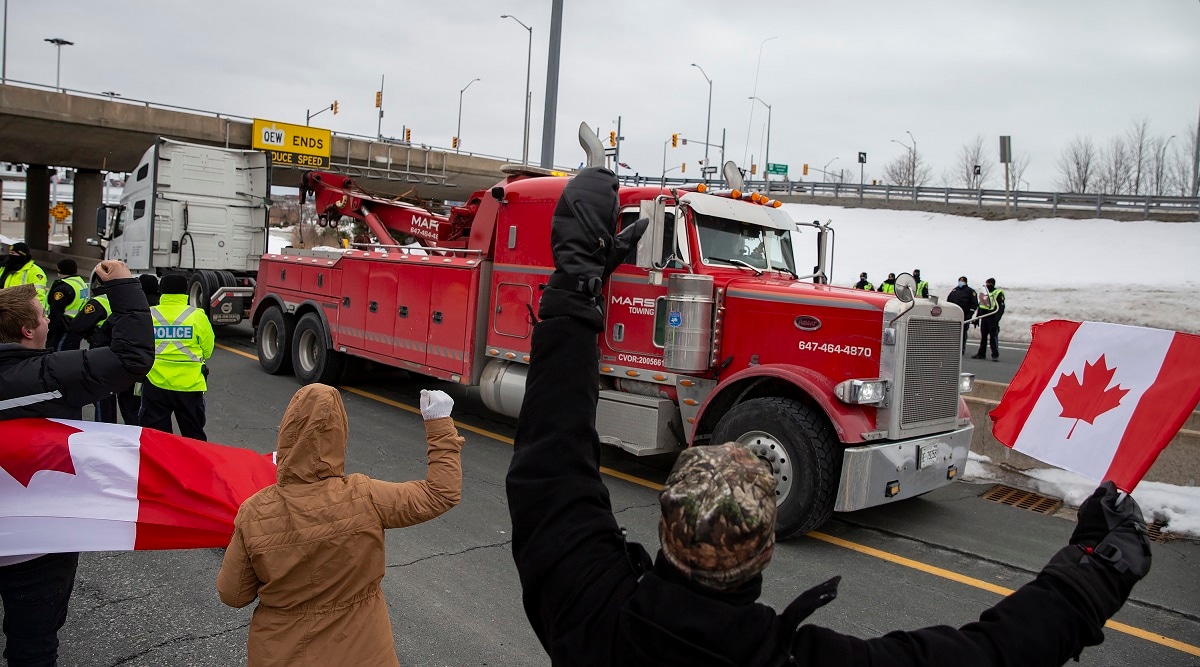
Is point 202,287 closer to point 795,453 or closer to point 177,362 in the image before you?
point 177,362

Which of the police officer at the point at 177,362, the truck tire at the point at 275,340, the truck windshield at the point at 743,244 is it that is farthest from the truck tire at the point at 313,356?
the truck windshield at the point at 743,244

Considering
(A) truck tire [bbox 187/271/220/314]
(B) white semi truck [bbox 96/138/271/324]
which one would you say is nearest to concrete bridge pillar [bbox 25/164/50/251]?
(B) white semi truck [bbox 96/138/271/324]

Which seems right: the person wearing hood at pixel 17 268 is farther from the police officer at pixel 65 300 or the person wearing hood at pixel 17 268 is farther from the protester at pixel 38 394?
the protester at pixel 38 394

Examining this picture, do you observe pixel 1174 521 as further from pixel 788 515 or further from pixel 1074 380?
pixel 1074 380

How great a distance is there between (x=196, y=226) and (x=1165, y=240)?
32083 millimetres

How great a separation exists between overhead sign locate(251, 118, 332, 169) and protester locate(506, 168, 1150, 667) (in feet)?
122

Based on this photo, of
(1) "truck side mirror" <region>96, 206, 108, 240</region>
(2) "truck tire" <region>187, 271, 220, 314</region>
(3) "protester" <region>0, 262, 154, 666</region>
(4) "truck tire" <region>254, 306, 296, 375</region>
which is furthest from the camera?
(1) "truck side mirror" <region>96, 206, 108, 240</region>

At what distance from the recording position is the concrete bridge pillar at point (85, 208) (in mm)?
37281

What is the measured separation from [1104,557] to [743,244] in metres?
6.34

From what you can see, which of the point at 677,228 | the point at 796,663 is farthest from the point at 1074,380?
the point at 677,228

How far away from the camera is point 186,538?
355cm

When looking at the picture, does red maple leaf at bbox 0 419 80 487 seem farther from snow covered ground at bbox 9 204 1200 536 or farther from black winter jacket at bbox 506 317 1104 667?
snow covered ground at bbox 9 204 1200 536

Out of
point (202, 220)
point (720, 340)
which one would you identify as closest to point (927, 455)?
point (720, 340)

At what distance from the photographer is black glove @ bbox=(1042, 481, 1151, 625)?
150cm
